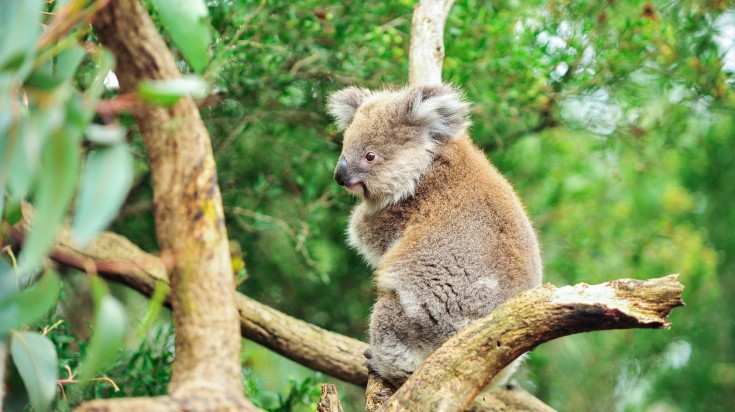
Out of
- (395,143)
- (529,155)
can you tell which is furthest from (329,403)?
(529,155)

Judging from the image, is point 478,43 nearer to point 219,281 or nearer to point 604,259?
point 604,259

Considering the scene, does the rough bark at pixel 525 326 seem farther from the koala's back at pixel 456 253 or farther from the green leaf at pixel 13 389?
the green leaf at pixel 13 389

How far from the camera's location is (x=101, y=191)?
136 centimetres

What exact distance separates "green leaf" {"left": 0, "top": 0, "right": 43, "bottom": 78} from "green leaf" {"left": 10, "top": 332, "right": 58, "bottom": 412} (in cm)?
71

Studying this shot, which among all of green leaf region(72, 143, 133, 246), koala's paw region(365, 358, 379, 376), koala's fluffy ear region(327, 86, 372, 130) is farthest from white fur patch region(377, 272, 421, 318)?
green leaf region(72, 143, 133, 246)

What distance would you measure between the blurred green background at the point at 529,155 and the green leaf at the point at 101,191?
2061 millimetres

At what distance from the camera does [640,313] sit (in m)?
2.40

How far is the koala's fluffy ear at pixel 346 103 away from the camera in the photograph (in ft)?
13.9

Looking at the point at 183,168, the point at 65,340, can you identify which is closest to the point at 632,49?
the point at 65,340

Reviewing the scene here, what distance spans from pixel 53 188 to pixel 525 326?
162 cm

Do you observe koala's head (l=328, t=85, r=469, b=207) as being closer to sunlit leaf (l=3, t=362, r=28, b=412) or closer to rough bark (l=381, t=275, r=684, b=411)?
rough bark (l=381, t=275, r=684, b=411)

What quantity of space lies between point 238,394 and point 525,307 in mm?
1186

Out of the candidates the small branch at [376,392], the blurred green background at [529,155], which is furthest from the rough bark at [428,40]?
the small branch at [376,392]

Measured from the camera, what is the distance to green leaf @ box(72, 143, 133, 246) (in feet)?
4.24
